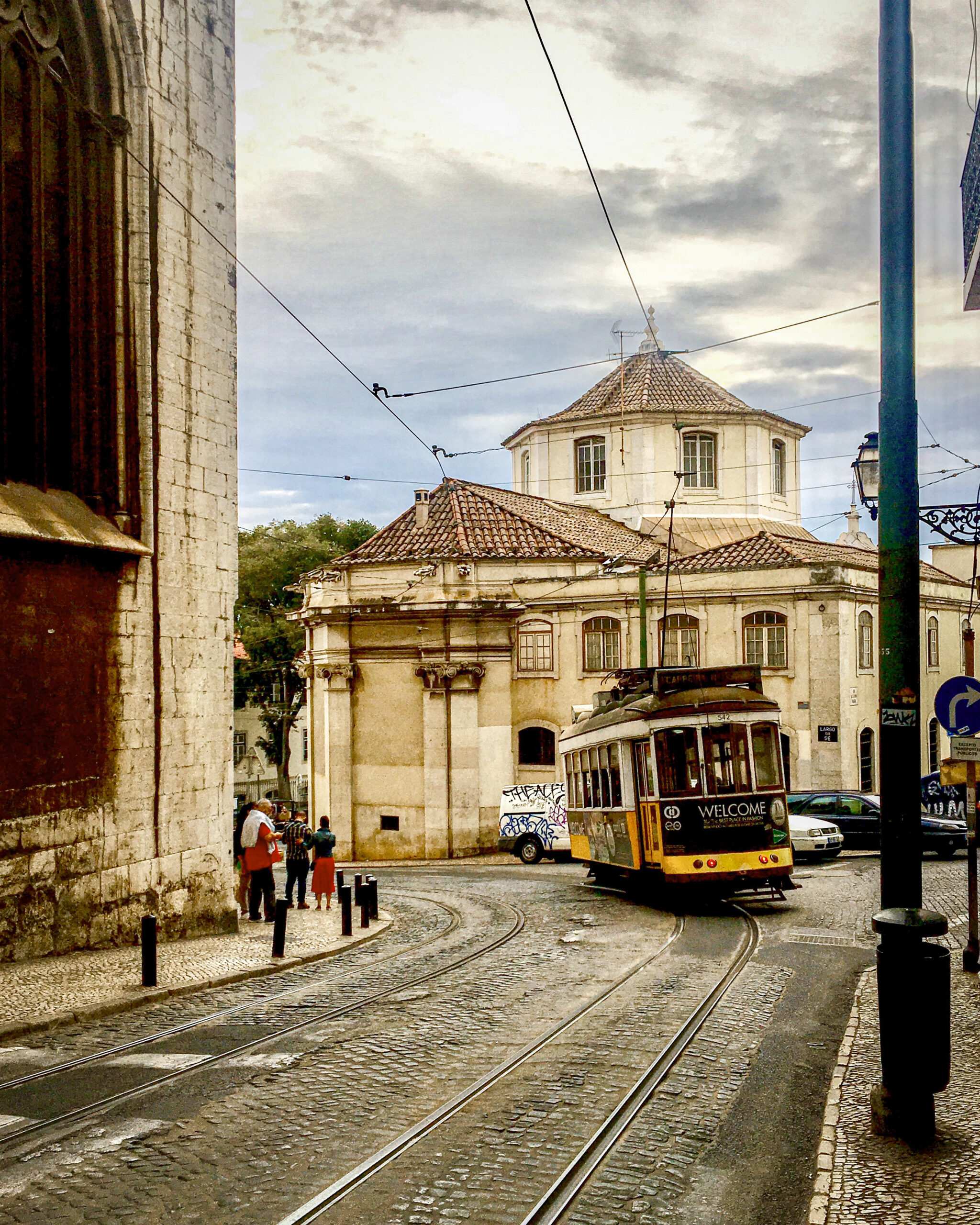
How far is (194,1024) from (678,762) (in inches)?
322

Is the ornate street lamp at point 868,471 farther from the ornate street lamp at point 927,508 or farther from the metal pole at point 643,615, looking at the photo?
the metal pole at point 643,615

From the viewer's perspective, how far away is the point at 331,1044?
9773 millimetres

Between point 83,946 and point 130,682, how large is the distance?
10.1 ft

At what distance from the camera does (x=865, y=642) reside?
34.9 meters

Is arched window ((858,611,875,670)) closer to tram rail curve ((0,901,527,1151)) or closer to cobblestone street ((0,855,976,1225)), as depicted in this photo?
cobblestone street ((0,855,976,1225))

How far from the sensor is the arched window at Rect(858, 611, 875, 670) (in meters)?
34.5

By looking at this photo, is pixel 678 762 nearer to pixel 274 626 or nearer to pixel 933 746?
pixel 933 746

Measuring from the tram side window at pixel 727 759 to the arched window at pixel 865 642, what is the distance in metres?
18.3

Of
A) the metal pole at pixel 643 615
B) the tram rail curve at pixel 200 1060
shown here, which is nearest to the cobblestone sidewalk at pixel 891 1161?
the tram rail curve at pixel 200 1060

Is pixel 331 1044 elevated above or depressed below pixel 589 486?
below

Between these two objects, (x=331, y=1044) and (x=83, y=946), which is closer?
(x=331, y=1044)

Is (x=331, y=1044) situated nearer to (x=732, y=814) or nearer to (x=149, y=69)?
(x=732, y=814)

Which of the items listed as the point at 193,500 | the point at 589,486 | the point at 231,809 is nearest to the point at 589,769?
the point at 231,809

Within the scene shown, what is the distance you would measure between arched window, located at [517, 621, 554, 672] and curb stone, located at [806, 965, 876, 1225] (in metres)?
25.5
